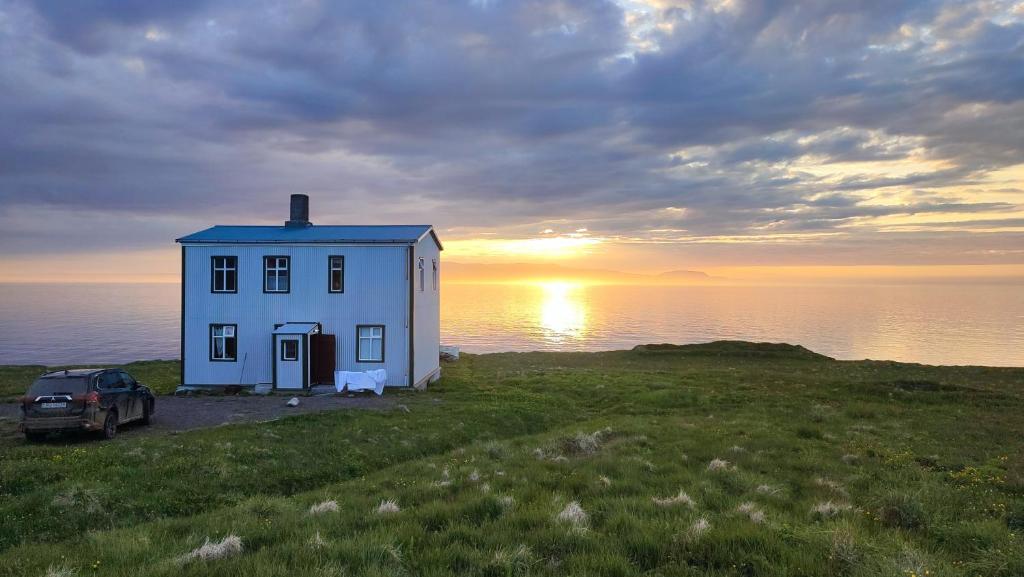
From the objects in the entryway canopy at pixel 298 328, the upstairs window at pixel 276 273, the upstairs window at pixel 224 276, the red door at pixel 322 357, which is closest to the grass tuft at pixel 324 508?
the entryway canopy at pixel 298 328

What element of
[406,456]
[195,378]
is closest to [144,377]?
[195,378]

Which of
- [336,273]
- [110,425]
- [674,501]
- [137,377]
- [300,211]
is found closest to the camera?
[674,501]

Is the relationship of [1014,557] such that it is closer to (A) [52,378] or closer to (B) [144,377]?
(A) [52,378]

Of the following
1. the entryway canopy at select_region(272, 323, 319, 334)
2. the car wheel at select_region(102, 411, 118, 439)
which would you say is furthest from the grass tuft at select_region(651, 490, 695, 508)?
the entryway canopy at select_region(272, 323, 319, 334)

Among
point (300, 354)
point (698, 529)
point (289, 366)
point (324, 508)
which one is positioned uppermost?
point (300, 354)

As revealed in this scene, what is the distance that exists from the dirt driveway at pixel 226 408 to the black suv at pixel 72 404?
1675 mm

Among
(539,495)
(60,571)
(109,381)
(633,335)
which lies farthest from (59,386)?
(633,335)

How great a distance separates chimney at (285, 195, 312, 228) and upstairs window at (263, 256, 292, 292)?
454 centimetres

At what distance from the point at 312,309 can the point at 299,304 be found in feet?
2.57

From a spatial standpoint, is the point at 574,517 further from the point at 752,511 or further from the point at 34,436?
the point at 34,436

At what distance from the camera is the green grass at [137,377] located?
30.4 meters

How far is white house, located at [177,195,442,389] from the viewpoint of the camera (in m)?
30.5

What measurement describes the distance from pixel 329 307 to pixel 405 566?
2662 cm

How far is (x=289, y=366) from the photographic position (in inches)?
1158
